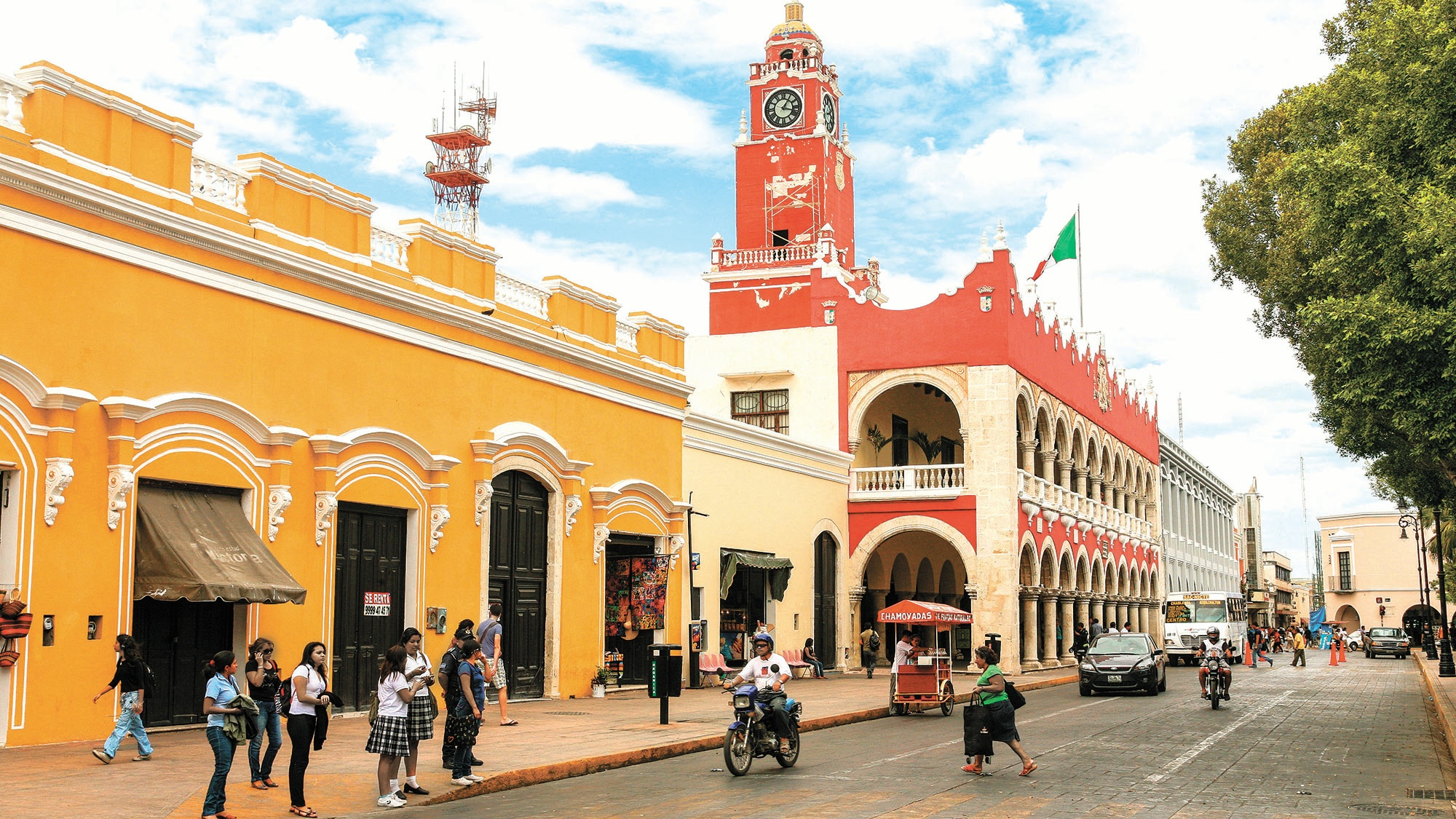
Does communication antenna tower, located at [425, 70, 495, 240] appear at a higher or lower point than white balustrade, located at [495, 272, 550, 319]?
higher

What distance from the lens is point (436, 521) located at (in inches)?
779

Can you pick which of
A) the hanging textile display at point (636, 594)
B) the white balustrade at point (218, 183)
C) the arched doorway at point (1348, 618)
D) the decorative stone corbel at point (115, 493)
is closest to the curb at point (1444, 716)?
the hanging textile display at point (636, 594)

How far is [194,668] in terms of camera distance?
16.0 m

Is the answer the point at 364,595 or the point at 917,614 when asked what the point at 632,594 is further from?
the point at 364,595

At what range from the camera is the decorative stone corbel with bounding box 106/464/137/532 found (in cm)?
1479

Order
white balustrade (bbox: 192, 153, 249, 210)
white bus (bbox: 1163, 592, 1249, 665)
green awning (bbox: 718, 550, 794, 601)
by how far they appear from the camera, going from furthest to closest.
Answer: white bus (bbox: 1163, 592, 1249, 665), green awning (bbox: 718, 550, 794, 601), white balustrade (bbox: 192, 153, 249, 210)

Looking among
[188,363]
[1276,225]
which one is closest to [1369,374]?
[1276,225]

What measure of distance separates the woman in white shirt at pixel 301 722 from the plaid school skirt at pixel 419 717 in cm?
73

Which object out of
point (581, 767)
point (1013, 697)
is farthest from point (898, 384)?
point (581, 767)

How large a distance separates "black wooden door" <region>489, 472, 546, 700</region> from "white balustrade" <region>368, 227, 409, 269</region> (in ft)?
12.9

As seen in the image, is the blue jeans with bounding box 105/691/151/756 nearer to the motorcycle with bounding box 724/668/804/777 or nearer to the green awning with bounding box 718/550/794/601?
the motorcycle with bounding box 724/668/804/777

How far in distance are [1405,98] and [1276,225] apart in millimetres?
10921

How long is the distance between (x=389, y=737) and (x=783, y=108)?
108 feet

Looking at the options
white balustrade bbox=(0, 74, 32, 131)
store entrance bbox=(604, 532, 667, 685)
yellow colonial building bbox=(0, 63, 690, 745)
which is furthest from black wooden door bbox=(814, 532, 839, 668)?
white balustrade bbox=(0, 74, 32, 131)
